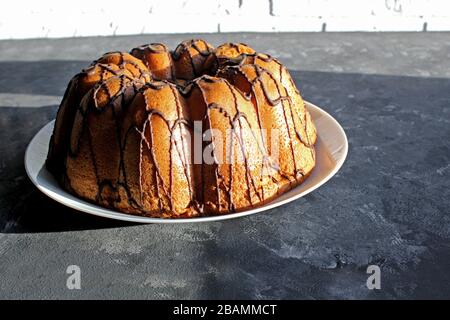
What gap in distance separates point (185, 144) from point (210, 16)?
232cm

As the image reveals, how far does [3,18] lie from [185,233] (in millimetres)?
2659

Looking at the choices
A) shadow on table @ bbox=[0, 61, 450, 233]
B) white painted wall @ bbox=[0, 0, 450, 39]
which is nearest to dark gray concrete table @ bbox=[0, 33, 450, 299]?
shadow on table @ bbox=[0, 61, 450, 233]

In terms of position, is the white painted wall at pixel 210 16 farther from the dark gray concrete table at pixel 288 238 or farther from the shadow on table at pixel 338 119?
the dark gray concrete table at pixel 288 238

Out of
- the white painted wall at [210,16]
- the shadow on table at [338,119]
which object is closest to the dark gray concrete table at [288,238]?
the shadow on table at [338,119]

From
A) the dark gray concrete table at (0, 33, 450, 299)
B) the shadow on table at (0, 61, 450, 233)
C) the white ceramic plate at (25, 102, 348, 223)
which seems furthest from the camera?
the shadow on table at (0, 61, 450, 233)

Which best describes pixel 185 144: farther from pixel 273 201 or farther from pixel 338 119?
pixel 338 119

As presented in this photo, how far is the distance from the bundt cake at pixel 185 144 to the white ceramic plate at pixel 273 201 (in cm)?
4

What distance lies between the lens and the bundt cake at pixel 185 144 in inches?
56.7

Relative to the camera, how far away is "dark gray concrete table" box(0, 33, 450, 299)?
1.30 m

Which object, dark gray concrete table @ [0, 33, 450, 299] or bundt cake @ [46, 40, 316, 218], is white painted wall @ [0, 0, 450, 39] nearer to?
dark gray concrete table @ [0, 33, 450, 299]

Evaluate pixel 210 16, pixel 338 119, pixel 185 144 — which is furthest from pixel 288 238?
pixel 210 16

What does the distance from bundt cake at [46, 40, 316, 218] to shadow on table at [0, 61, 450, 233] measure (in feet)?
0.43

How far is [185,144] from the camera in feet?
4.79

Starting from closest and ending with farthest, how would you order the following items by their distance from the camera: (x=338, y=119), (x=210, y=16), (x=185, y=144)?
(x=185, y=144), (x=338, y=119), (x=210, y=16)
